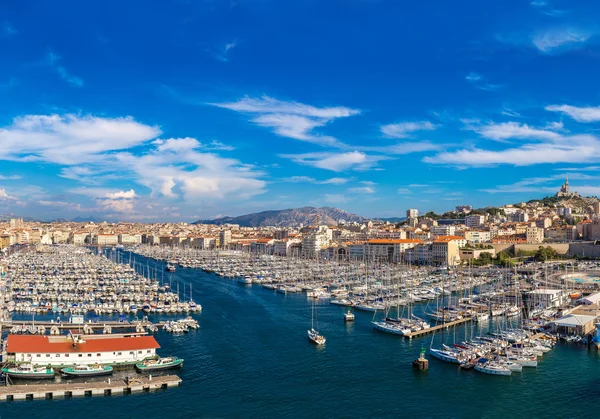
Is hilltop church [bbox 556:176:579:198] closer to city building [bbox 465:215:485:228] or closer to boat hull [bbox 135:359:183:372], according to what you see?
city building [bbox 465:215:485:228]

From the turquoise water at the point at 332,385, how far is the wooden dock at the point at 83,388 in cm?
26

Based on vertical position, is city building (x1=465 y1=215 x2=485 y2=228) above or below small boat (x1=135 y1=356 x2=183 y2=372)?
above

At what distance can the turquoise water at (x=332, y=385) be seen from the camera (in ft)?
39.7

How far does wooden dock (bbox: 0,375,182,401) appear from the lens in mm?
12555

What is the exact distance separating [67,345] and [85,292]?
15.7 metres

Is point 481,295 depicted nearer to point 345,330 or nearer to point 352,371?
point 345,330

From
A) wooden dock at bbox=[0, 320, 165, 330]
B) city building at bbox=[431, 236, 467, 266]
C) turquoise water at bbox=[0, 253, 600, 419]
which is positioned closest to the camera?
turquoise water at bbox=[0, 253, 600, 419]

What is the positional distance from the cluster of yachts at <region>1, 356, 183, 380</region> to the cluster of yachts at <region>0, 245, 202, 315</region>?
369 inches

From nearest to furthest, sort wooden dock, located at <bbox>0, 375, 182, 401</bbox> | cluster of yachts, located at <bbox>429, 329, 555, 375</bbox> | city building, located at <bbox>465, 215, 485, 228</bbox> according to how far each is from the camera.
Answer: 1. wooden dock, located at <bbox>0, 375, 182, 401</bbox>
2. cluster of yachts, located at <bbox>429, 329, 555, 375</bbox>
3. city building, located at <bbox>465, 215, 485, 228</bbox>

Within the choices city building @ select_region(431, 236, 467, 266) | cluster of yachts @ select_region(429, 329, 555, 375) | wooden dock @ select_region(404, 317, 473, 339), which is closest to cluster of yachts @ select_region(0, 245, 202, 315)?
wooden dock @ select_region(404, 317, 473, 339)

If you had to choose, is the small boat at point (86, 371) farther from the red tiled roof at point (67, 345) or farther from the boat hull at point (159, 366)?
the boat hull at point (159, 366)

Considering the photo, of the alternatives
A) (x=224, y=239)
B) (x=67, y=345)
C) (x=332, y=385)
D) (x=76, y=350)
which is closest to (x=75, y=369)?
(x=76, y=350)

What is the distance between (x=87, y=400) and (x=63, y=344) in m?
2.93

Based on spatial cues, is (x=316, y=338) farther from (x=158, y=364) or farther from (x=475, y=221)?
Result: (x=475, y=221)
